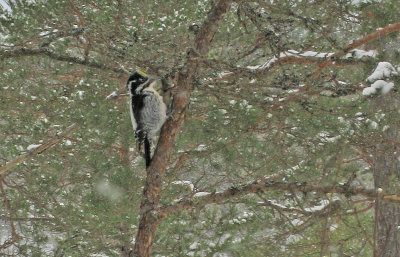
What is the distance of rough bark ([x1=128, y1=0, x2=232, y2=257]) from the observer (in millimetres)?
4254

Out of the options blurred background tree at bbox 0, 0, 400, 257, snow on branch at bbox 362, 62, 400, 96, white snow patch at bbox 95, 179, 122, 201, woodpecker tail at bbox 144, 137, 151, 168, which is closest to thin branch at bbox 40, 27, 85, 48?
blurred background tree at bbox 0, 0, 400, 257

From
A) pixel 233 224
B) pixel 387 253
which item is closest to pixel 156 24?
pixel 233 224

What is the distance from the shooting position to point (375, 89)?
A: 3713mm

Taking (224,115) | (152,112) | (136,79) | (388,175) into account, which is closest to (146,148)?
→ (152,112)

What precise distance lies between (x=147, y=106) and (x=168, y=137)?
0.45m

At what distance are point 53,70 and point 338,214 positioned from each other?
4110mm

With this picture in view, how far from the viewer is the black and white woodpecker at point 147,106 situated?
4410 millimetres

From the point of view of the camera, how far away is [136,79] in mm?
4438

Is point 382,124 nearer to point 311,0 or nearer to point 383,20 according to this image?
point 383,20

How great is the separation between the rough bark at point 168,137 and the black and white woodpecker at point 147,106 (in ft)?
0.42

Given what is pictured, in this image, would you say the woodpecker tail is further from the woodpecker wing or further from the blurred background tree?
the blurred background tree

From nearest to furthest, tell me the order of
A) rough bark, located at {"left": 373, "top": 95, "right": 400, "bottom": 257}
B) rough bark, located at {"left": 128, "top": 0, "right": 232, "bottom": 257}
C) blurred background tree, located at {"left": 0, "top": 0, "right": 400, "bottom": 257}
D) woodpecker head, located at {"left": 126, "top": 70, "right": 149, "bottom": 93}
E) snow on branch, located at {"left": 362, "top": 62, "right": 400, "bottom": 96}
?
1. snow on branch, located at {"left": 362, "top": 62, "right": 400, "bottom": 96}
2. blurred background tree, located at {"left": 0, "top": 0, "right": 400, "bottom": 257}
3. rough bark, located at {"left": 128, "top": 0, "right": 232, "bottom": 257}
4. woodpecker head, located at {"left": 126, "top": 70, "right": 149, "bottom": 93}
5. rough bark, located at {"left": 373, "top": 95, "right": 400, "bottom": 257}

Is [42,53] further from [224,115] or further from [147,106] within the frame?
[224,115]

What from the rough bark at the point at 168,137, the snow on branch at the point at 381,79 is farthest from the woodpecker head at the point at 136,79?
the snow on branch at the point at 381,79
